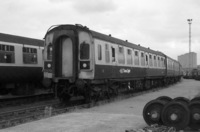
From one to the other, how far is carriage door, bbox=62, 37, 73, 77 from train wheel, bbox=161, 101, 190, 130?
266 inches

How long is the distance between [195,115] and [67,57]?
7.56 meters

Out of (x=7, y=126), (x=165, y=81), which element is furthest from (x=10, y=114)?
(x=165, y=81)

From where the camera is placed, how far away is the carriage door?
45.1 feet

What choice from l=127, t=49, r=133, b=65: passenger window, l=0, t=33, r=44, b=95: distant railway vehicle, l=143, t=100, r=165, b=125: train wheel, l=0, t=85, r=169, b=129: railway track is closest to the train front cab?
l=0, t=85, r=169, b=129: railway track

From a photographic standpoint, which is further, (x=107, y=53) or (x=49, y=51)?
(x=107, y=53)

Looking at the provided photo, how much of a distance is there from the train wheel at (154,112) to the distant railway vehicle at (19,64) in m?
9.42

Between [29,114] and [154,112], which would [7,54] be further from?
[154,112]

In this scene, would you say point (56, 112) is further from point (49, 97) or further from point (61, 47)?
point (49, 97)

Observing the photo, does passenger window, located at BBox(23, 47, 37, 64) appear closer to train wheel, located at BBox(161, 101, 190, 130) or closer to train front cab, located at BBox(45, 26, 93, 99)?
train front cab, located at BBox(45, 26, 93, 99)

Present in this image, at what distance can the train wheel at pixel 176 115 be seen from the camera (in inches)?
294

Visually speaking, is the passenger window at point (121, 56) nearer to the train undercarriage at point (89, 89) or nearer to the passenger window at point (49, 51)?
the train undercarriage at point (89, 89)

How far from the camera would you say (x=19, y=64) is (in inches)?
648

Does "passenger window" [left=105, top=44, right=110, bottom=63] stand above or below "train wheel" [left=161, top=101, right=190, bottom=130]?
Result: above

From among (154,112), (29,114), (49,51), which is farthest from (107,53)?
(154,112)
